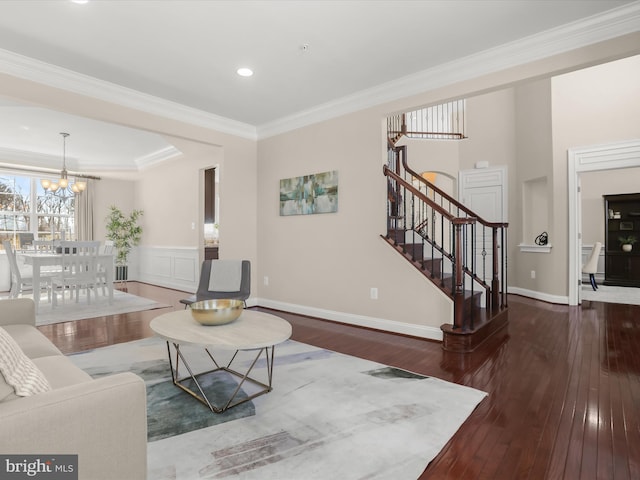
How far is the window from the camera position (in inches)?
282

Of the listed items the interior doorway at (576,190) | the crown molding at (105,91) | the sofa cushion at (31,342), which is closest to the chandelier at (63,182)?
the crown molding at (105,91)

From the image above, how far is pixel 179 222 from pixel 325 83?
4653 millimetres

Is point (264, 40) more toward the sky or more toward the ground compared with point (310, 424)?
more toward the sky

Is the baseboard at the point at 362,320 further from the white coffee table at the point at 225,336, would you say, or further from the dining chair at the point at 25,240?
the dining chair at the point at 25,240

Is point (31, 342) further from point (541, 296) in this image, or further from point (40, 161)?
point (40, 161)

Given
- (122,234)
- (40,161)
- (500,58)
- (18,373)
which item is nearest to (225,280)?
(18,373)

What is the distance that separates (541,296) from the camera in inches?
232

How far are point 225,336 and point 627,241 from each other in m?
→ 9.28

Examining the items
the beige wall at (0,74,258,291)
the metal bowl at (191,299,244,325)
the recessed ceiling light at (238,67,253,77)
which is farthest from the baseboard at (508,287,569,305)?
the recessed ceiling light at (238,67,253,77)

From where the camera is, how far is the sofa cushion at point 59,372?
1.48 m

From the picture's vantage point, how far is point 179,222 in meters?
7.16

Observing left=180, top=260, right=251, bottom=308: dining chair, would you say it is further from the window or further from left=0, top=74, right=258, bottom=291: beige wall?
the window

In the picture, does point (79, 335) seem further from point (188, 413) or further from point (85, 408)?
point (85, 408)

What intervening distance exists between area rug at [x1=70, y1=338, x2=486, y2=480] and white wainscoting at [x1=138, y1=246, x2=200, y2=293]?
3.90 meters
